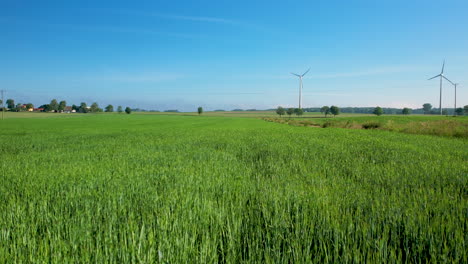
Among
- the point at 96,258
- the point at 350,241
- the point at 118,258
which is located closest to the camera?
the point at 96,258

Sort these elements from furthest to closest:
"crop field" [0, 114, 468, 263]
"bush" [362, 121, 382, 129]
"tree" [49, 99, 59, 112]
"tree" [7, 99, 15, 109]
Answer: "tree" [49, 99, 59, 112], "tree" [7, 99, 15, 109], "bush" [362, 121, 382, 129], "crop field" [0, 114, 468, 263]

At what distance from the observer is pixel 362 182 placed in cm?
577

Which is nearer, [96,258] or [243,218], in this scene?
[96,258]

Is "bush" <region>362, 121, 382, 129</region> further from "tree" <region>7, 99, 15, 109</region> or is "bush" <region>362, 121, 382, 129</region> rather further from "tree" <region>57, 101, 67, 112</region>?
"tree" <region>57, 101, 67, 112</region>

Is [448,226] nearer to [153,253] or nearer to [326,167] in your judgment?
[153,253]

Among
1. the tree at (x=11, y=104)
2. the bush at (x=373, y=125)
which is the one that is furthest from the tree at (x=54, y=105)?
the bush at (x=373, y=125)

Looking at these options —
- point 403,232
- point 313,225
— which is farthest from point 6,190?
point 403,232

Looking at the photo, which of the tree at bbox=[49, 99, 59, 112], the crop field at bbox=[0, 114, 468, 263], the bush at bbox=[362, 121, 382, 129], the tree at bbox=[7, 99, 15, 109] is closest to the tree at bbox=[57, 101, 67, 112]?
the tree at bbox=[49, 99, 59, 112]

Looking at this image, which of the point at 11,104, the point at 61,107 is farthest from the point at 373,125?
the point at 11,104

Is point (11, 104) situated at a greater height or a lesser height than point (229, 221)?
greater

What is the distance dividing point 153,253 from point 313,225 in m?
1.96

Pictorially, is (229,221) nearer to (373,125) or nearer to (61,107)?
(373,125)

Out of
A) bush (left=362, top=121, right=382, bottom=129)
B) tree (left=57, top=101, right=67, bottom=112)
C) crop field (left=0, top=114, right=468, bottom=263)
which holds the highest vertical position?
tree (left=57, top=101, right=67, bottom=112)

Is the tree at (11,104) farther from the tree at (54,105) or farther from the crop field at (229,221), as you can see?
the crop field at (229,221)
